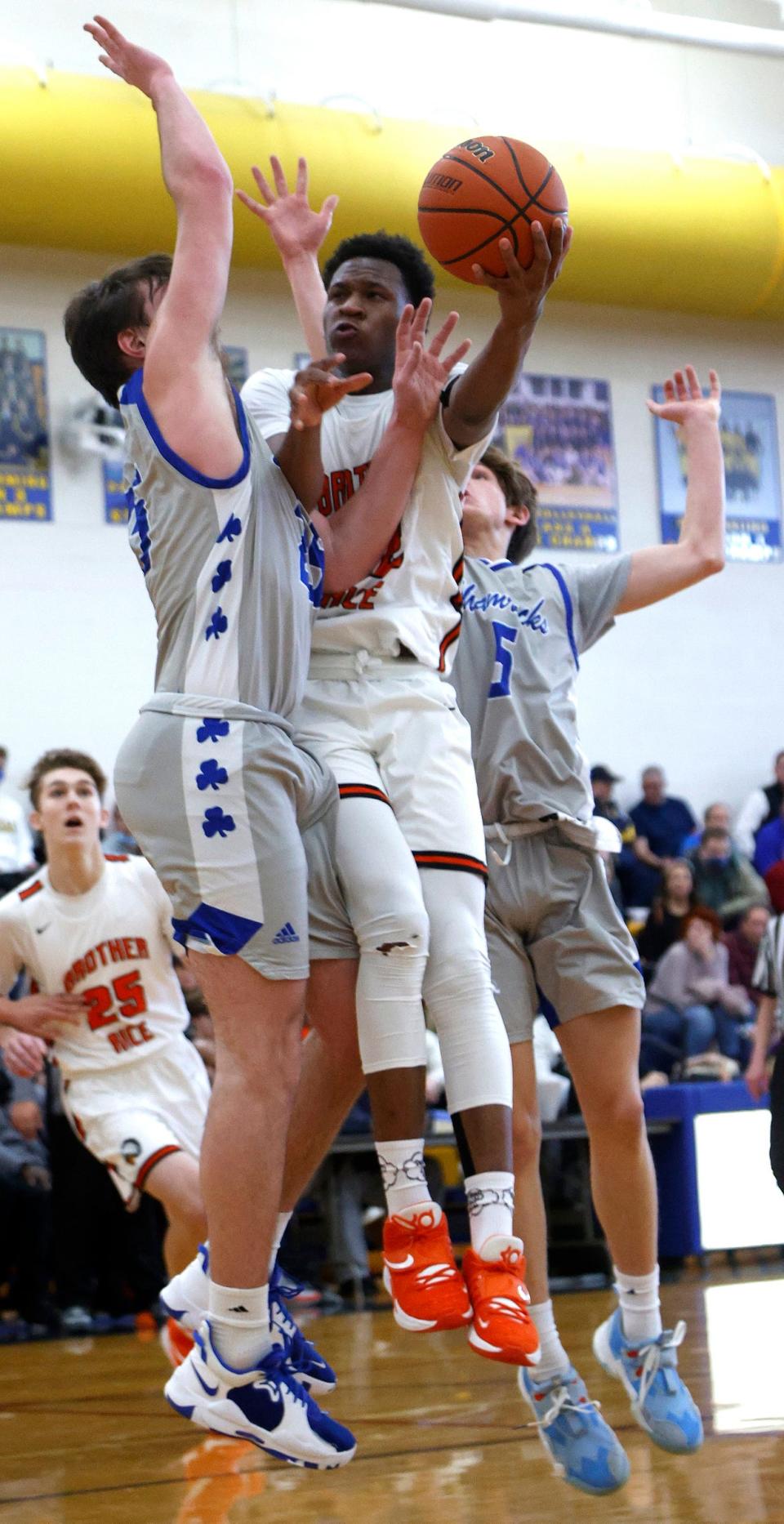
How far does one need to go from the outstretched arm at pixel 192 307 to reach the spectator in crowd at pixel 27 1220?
5120 mm

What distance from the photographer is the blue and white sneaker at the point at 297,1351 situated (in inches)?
140

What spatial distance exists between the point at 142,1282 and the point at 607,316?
377 inches

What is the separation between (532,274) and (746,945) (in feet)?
30.1

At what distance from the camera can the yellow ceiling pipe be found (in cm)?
1146

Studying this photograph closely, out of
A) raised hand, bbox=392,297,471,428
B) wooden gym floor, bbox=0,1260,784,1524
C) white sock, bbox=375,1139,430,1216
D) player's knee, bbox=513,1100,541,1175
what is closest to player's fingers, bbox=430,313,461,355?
raised hand, bbox=392,297,471,428

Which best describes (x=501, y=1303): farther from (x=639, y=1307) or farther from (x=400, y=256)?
(x=400, y=256)

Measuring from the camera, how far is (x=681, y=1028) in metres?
10.8

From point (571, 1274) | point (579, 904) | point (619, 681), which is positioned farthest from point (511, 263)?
point (619, 681)

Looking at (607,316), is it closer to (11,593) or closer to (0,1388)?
(11,593)

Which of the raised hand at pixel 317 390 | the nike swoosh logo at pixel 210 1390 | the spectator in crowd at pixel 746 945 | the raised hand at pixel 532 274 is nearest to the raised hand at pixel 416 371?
the raised hand at pixel 532 274

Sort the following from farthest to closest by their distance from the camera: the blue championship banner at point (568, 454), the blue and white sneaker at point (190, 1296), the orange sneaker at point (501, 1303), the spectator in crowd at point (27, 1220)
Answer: the blue championship banner at point (568, 454) → the spectator in crowd at point (27, 1220) → the blue and white sneaker at point (190, 1296) → the orange sneaker at point (501, 1303)

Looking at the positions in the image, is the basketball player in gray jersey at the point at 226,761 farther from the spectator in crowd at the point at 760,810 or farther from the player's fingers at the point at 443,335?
the spectator in crowd at the point at 760,810

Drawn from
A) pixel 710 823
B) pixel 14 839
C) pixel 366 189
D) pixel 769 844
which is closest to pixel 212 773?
pixel 14 839

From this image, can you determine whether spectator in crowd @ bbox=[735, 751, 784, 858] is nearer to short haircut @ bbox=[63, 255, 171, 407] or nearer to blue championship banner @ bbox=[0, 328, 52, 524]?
blue championship banner @ bbox=[0, 328, 52, 524]
